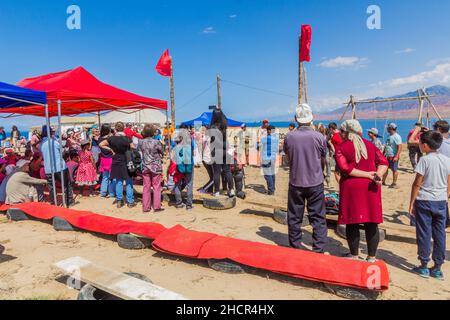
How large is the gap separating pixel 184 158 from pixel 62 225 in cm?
242

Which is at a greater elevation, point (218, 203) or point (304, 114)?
point (304, 114)

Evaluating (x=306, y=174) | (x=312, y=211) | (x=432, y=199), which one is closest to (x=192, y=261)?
(x=312, y=211)

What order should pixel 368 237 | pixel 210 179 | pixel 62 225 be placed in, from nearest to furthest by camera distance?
pixel 368 237
pixel 62 225
pixel 210 179

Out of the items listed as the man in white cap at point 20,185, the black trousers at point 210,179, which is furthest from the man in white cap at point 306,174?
the man in white cap at point 20,185

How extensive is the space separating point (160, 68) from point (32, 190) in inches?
349

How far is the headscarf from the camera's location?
3.16 metres

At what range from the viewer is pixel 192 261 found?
372 centimetres

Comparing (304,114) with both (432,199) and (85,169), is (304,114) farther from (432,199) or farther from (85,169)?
(85,169)

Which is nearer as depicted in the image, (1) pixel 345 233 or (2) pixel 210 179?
(1) pixel 345 233

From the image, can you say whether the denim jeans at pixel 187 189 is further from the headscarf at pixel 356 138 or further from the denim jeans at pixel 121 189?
the headscarf at pixel 356 138

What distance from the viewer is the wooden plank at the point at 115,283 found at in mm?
2547

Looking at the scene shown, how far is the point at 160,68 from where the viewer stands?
1356 cm

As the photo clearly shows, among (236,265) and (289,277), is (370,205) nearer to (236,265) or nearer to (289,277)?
(289,277)

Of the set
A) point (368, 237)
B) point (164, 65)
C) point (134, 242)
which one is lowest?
point (134, 242)
